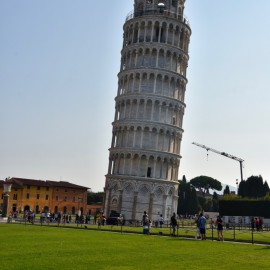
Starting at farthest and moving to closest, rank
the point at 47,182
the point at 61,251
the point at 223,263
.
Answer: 1. the point at 47,182
2. the point at 61,251
3. the point at 223,263

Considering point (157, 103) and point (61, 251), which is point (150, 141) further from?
point (61, 251)

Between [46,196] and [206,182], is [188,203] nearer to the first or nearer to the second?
[46,196]

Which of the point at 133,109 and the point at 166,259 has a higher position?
the point at 133,109

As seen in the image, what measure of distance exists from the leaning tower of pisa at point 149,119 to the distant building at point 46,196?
46.6 m

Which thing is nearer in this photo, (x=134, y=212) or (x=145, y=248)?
(x=145, y=248)

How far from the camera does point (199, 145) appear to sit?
→ 493ft

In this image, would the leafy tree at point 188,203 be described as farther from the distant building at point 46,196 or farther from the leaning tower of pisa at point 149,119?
the leaning tower of pisa at point 149,119

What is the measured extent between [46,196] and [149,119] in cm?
5769

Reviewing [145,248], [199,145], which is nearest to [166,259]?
[145,248]

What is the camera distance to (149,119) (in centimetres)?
7156

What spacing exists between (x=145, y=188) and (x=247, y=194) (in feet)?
153

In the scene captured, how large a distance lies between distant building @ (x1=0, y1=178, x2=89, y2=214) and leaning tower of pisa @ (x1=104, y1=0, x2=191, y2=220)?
4657 centimetres

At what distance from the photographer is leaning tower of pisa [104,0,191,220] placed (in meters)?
70.7

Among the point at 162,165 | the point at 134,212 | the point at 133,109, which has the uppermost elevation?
the point at 133,109
